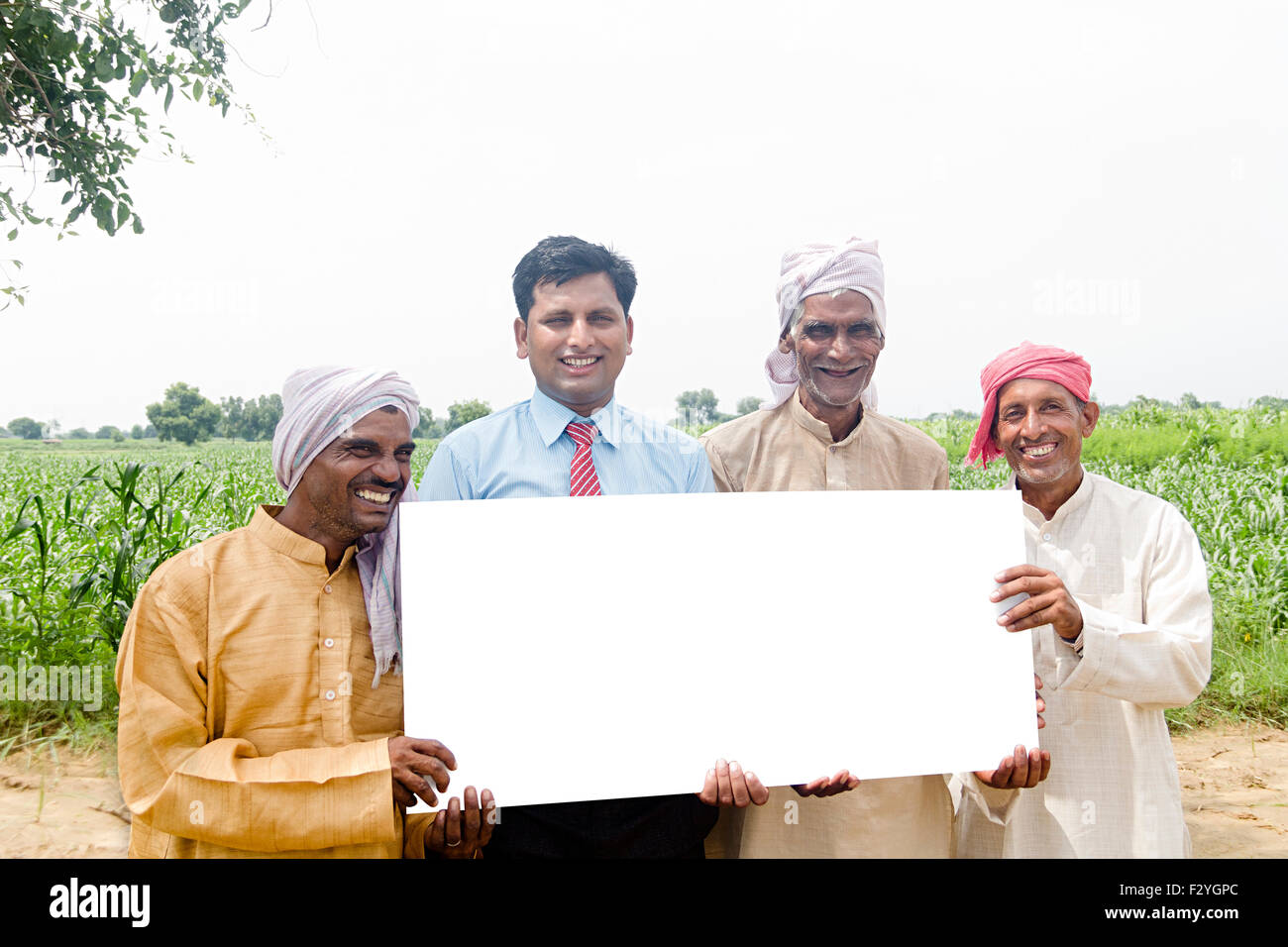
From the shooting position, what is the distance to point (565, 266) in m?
2.18

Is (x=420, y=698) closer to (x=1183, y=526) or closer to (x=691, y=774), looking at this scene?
(x=691, y=774)

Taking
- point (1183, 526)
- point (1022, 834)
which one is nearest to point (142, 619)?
point (1022, 834)

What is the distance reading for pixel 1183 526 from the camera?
2.05 m

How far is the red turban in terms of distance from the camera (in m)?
2.05

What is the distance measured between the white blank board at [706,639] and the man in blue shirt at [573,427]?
27 centimetres

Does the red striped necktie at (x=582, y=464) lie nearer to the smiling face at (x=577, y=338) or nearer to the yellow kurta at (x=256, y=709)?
the smiling face at (x=577, y=338)

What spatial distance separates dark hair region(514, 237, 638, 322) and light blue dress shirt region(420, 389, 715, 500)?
291 mm

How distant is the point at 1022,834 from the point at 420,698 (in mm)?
1617

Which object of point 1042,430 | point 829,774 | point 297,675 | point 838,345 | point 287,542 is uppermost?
point 838,345

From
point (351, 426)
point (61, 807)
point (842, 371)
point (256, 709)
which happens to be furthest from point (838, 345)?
point (61, 807)

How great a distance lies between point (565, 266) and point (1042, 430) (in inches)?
51.3

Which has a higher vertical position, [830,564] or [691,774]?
[830,564]

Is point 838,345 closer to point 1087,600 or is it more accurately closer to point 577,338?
point 577,338

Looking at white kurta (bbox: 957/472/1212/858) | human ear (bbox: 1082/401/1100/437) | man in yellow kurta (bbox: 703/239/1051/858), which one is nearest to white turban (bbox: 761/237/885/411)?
man in yellow kurta (bbox: 703/239/1051/858)
